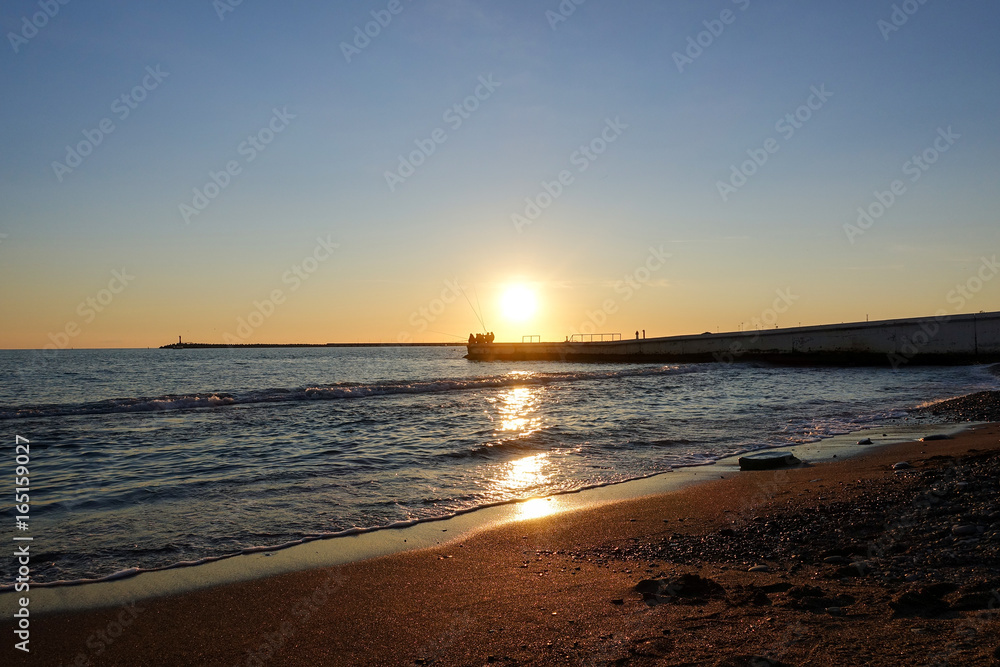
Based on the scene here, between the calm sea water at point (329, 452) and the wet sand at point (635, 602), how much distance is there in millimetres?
1504

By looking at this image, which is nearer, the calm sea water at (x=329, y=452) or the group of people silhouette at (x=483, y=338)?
the calm sea water at (x=329, y=452)

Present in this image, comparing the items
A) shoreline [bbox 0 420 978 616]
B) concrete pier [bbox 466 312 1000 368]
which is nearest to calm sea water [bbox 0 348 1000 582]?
shoreline [bbox 0 420 978 616]

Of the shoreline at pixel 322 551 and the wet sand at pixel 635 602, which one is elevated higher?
the wet sand at pixel 635 602

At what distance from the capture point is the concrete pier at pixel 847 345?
37.9 meters

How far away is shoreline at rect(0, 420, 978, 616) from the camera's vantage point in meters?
4.50

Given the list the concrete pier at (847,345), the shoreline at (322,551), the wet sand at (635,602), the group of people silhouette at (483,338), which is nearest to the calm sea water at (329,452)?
the shoreline at (322,551)

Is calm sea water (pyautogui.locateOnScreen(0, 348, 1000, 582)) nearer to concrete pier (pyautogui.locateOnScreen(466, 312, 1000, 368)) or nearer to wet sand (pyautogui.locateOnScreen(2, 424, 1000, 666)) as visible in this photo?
wet sand (pyautogui.locateOnScreen(2, 424, 1000, 666))

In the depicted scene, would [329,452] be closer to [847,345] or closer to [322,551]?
[322,551]

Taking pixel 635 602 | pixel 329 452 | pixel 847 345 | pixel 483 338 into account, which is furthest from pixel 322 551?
pixel 483 338

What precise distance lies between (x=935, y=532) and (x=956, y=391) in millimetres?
21131

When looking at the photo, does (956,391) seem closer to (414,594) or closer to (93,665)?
(414,594)

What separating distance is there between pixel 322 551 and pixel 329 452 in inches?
223

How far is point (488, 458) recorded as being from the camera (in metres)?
10.4

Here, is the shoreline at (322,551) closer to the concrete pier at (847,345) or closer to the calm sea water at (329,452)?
the calm sea water at (329,452)
